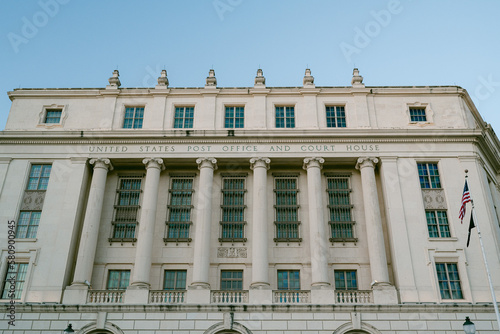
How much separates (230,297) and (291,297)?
379 cm

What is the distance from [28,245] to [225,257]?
1310 cm

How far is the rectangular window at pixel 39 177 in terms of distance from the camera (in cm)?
3606

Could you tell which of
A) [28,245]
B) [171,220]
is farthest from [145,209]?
[28,245]

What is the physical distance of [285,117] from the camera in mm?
38781

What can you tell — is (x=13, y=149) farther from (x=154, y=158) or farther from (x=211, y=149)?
(x=211, y=149)

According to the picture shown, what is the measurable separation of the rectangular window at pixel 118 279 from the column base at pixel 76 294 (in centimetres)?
224

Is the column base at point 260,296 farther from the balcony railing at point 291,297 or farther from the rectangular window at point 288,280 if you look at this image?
the rectangular window at point 288,280

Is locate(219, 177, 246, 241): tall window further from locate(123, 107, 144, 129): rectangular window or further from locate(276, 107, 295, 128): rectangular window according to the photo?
locate(123, 107, 144, 129): rectangular window

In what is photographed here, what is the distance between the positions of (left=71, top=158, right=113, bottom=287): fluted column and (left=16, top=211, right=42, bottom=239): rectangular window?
11.4ft

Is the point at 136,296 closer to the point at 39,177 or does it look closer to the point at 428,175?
the point at 39,177

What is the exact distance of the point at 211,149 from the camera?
3694 cm

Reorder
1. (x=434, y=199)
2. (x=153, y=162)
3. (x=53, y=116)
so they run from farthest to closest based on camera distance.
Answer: (x=53, y=116) → (x=153, y=162) → (x=434, y=199)

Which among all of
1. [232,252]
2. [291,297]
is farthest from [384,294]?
[232,252]

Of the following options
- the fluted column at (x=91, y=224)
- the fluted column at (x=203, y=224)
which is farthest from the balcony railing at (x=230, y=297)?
the fluted column at (x=91, y=224)
